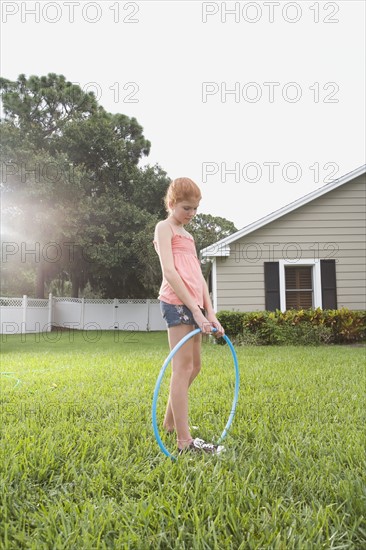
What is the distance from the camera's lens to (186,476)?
6.07ft

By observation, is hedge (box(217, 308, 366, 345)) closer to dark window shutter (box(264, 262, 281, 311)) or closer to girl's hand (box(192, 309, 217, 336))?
dark window shutter (box(264, 262, 281, 311))

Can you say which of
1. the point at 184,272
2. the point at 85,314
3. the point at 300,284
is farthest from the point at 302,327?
the point at 85,314

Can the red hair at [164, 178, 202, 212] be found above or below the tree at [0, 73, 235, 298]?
below

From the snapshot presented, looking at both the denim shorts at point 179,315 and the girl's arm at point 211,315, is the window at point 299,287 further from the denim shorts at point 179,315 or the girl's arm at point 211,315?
the denim shorts at point 179,315

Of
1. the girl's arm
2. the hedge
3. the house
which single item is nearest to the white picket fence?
the house

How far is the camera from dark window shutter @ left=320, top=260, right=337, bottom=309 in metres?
9.89

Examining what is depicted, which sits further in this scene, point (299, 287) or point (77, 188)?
point (77, 188)

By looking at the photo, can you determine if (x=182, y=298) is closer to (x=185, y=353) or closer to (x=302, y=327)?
(x=185, y=353)

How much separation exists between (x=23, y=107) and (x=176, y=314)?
68.8 feet

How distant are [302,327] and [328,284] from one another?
1.52 meters

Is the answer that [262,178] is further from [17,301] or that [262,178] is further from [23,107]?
[23,107]

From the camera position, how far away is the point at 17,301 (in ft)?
54.1

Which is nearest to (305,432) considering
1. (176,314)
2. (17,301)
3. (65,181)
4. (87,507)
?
(176,314)

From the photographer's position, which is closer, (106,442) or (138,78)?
(106,442)
